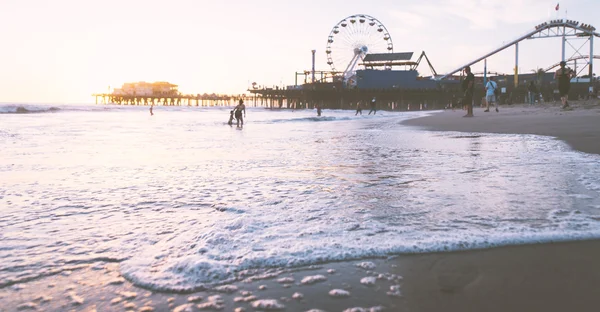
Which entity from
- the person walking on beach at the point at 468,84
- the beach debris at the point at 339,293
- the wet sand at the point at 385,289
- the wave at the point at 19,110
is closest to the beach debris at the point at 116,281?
the wet sand at the point at 385,289

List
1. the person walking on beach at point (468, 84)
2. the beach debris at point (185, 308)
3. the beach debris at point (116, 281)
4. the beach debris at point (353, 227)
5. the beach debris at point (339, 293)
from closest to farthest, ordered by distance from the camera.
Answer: the beach debris at point (185, 308), the beach debris at point (339, 293), the beach debris at point (116, 281), the beach debris at point (353, 227), the person walking on beach at point (468, 84)

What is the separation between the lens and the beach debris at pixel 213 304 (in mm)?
1522

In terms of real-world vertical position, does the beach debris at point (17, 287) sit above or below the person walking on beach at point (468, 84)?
below

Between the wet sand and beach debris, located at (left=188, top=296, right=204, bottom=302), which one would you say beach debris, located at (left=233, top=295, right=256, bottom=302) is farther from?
beach debris, located at (left=188, top=296, right=204, bottom=302)

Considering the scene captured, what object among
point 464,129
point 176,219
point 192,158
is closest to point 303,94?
point 464,129

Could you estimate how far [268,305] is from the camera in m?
1.53

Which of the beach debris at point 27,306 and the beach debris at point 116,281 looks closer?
the beach debris at point 27,306

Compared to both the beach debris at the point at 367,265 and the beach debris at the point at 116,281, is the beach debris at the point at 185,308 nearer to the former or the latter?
the beach debris at the point at 116,281

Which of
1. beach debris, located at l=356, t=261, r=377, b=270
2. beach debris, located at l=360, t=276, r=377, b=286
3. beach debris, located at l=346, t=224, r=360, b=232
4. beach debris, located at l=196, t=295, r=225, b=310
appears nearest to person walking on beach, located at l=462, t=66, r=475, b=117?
beach debris, located at l=346, t=224, r=360, b=232

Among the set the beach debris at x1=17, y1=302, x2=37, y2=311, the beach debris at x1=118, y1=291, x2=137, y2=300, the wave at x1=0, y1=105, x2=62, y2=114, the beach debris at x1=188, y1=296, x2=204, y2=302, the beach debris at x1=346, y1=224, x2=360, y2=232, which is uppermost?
the wave at x1=0, y1=105, x2=62, y2=114

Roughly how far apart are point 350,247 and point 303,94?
56.8m

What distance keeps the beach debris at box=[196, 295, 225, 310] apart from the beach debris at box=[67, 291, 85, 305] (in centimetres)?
43

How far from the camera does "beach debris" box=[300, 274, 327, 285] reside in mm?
1737

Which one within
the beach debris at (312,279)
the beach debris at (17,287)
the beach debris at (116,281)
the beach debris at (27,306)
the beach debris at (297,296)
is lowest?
the beach debris at (27,306)
